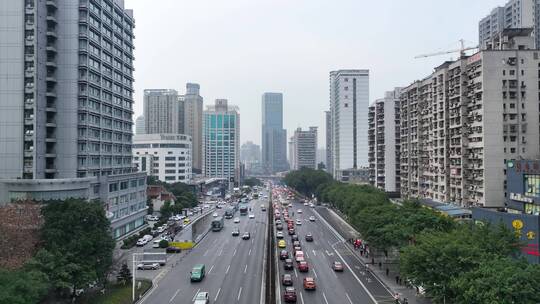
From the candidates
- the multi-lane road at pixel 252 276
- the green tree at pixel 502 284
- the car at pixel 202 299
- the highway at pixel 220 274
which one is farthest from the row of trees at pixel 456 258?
the car at pixel 202 299

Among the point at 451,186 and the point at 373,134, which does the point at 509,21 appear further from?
the point at 451,186

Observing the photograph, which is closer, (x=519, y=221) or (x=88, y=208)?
(x=88, y=208)

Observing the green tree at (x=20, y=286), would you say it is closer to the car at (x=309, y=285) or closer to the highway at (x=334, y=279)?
the highway at (x=334, y=279)

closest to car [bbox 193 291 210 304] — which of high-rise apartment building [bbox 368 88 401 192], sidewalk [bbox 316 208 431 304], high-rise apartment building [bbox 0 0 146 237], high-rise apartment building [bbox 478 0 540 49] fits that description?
sidewalk [bbox 316 208 431 304]

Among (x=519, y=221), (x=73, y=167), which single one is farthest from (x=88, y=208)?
(x=519, y=221)

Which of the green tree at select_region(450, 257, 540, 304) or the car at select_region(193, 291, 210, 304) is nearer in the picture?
the green tree at select_region(450, 257, 540, 304)

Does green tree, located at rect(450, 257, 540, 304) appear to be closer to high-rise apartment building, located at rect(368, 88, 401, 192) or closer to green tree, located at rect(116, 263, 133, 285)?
green tree, located at rect(116, 263, 133, 285)
